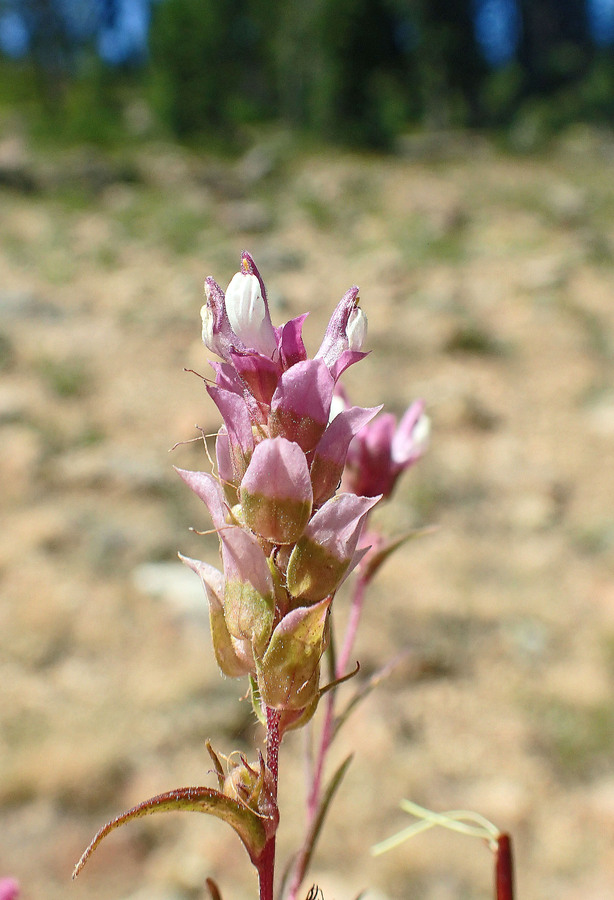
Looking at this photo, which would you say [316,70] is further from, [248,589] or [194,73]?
[248,589]

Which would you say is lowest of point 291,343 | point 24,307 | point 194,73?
point 24,307

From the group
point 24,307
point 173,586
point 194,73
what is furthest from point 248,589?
point 194,73

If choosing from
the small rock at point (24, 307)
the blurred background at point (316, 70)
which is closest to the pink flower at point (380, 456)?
the small rock at point (24, 307)

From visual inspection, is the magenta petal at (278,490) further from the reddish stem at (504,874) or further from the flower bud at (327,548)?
the reddish stem at (504,874)

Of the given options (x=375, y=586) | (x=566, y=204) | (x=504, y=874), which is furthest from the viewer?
(x=566, y=204)

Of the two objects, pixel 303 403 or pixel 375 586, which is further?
pixel 375 586

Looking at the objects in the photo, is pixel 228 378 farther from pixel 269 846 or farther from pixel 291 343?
pixel 269 846

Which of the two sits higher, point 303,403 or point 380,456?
point 303,403

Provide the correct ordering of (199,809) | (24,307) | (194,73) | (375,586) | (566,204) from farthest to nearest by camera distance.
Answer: (194,73)
(566,204)
(24,307)
(375,586)
(199,809)
